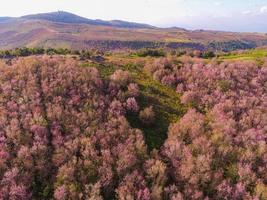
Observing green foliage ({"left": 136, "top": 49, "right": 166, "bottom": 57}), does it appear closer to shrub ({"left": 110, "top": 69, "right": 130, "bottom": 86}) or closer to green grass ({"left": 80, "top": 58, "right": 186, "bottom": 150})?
green grass ({"left": 80, "top": 58, "right": 186, "bottom": 150})

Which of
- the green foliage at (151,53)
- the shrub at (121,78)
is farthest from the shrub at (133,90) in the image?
the green foliage at (151,53)

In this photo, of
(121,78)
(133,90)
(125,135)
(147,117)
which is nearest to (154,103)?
(133,90)

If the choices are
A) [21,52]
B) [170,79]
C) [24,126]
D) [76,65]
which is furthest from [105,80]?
[21,52]

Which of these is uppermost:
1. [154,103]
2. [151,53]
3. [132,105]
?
[151,53]

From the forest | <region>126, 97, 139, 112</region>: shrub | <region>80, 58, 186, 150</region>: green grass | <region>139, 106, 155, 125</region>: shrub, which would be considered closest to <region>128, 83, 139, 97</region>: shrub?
the forest

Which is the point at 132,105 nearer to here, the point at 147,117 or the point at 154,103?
the point at 147,117
